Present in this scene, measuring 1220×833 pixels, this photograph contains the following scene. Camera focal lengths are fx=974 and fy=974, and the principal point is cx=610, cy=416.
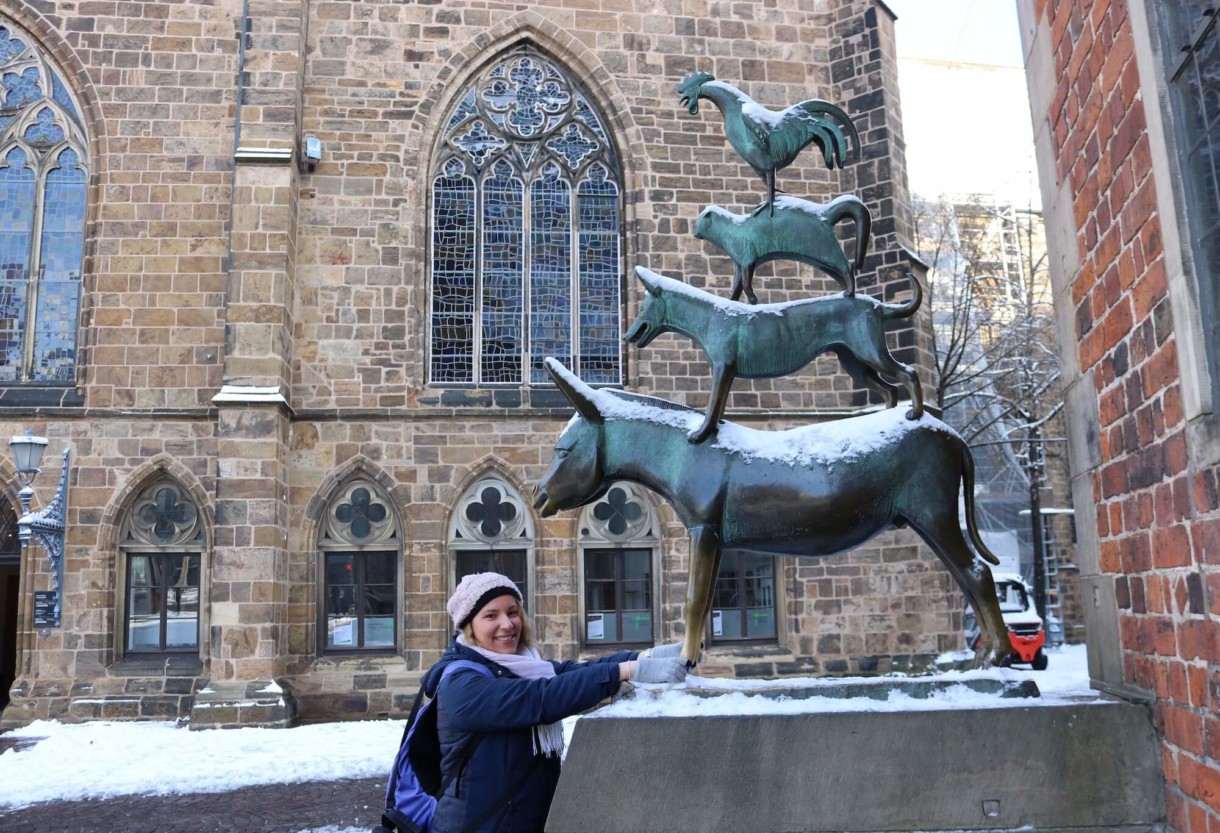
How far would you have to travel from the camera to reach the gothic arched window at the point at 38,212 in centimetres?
1284

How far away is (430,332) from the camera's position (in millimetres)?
13266

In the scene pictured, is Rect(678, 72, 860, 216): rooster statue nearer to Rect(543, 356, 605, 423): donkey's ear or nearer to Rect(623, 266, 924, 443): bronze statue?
Rect(623, 266, 924, 443): bronze statue

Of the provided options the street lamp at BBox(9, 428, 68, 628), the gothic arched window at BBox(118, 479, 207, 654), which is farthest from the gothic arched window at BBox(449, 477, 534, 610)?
the street lamp at BBox(9, 428, 68, 628)

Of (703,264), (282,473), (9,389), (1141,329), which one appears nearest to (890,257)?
(703,264)

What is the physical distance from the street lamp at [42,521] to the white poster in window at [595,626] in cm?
641

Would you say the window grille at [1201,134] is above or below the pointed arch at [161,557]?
above

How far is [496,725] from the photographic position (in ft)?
Result: 9.21

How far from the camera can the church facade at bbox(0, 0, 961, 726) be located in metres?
12.1

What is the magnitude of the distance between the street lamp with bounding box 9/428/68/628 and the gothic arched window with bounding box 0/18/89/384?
1.44 m

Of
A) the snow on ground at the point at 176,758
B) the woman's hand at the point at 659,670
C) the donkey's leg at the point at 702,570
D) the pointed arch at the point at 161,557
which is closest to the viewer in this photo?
the woman's hand at the point at 659,670

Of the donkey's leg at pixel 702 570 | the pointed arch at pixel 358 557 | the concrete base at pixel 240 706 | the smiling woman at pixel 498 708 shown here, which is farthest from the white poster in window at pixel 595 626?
the smiling woman at pixel 498 708

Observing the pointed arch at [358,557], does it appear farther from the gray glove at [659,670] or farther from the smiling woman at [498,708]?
the smiling woman at [498,708]

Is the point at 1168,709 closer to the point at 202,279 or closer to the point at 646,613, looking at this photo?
the point at 646,613

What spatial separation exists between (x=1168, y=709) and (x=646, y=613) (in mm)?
9578
